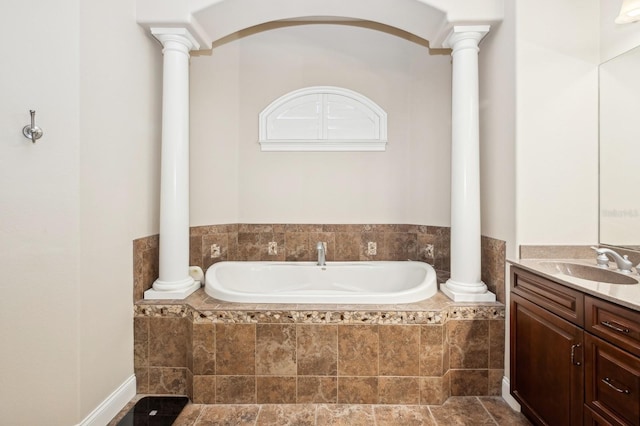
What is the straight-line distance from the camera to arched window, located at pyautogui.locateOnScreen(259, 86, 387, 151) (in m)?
3.05

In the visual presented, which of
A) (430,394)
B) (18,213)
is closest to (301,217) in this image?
(430,394)

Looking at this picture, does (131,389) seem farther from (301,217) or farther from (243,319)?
(301,217)

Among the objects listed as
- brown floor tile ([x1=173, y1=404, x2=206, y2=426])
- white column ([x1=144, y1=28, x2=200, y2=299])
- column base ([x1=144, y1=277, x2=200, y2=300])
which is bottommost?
brown floor tile ([x1=173, y1=404, x2=206, y2=426])

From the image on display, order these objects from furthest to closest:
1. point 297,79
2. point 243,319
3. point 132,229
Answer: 1. point 297,79
2. point 132,229
3. point 243,319

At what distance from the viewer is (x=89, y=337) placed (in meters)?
1.74

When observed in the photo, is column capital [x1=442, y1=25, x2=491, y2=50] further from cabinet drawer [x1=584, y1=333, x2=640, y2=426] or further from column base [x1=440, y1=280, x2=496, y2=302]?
cabinet drawer [x1=584, y1=333, x2=640, y2=426]

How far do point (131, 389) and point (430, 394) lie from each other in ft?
6.16

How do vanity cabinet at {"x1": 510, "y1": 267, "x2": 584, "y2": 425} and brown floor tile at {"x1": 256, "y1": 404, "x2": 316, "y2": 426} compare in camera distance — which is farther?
brown floor tile at {"x1": 256, "y1": 404, "x2": 316, "y2": 426}

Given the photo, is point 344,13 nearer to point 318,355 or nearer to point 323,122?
point 323,122

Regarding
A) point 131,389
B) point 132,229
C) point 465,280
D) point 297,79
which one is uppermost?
point 297,79

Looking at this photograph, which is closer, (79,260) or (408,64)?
(79,260)

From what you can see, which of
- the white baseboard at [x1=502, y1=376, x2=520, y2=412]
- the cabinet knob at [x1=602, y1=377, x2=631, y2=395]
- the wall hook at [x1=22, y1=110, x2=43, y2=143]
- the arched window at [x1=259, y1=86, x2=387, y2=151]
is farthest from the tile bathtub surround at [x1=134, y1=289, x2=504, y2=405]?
the arched window at [x1=259, y1=86, x2=387, y2=151]

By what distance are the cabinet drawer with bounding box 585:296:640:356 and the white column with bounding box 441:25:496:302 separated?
80cm

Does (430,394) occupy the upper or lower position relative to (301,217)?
lower
